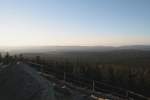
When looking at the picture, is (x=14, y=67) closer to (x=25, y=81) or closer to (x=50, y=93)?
(x=25, y=81)

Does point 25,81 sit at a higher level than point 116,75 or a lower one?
higher

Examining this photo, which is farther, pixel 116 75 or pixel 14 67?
pixel 116 75

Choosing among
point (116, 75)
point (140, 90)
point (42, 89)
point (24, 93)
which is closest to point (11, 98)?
point (24, 93)

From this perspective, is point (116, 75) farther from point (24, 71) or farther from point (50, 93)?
point (50, 93)

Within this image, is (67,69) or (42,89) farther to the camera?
(67,69)

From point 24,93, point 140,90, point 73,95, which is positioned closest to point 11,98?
point 24,93

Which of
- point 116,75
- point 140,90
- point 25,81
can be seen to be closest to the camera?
point 25,81

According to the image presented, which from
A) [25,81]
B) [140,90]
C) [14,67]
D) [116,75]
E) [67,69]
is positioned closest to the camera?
[25,81]

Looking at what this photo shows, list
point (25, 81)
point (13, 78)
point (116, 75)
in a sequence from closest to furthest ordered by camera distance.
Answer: point (25, 81) < point (13, 78) < point (116, 75)

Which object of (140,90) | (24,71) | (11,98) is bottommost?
(140,90)
